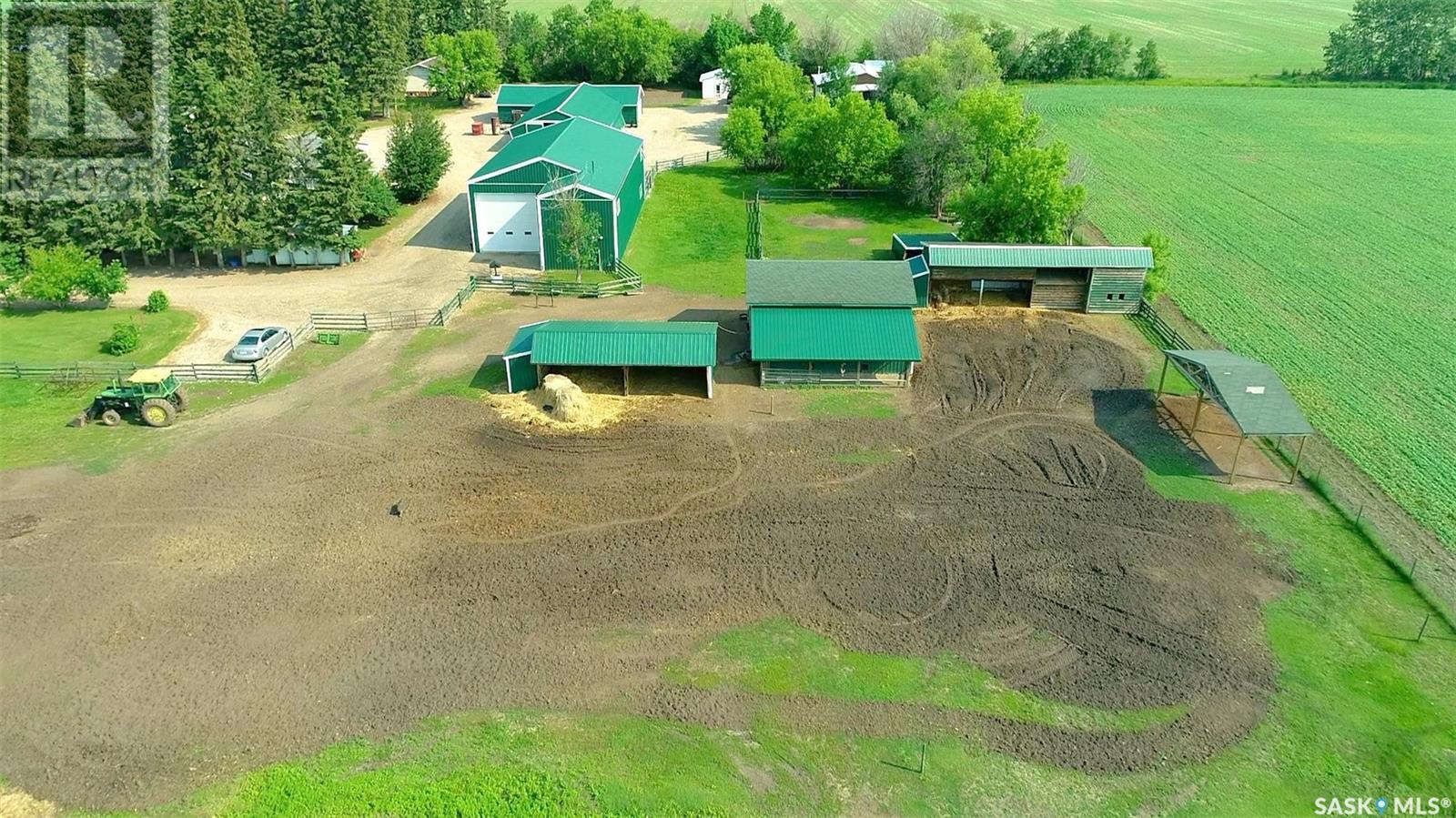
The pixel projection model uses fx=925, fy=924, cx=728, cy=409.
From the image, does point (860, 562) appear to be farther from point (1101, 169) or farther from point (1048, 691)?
point (1101, 169)

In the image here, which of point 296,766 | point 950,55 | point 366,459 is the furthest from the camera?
point 950,55

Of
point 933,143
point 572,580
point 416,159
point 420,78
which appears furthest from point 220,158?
point 420,78

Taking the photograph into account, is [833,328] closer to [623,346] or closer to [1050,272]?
[623,346]

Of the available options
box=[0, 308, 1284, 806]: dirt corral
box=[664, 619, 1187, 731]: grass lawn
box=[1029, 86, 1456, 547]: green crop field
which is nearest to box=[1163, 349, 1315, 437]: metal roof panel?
box=[1029, 86, 1456, 547]: green crop field

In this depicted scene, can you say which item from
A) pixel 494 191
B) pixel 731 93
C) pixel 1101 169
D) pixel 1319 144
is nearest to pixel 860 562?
pixel 494 191

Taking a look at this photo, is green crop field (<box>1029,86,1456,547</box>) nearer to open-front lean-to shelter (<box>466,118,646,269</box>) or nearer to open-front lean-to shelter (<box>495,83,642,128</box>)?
open-front lean-to shelter (<box>466,118,646,269</box>)
